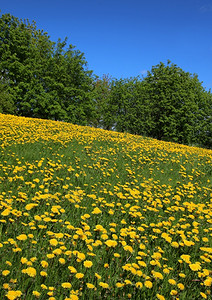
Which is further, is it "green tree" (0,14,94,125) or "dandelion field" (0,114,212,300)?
"green tree" (0,14,94,125)

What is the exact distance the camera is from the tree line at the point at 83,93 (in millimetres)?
26469

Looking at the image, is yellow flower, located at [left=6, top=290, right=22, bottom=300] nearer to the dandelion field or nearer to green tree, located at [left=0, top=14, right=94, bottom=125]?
the dandelion field

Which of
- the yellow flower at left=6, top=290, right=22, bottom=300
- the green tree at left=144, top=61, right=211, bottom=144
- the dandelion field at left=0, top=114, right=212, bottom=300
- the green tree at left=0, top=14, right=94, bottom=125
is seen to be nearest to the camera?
the yellow flower at left=6, top=290, right=22, bottom=300

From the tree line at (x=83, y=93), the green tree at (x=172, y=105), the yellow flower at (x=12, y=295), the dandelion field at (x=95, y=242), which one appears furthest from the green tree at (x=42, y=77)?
the yellow flower at (x=12, y=295)

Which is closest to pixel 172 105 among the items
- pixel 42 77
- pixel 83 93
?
pixel 83 93

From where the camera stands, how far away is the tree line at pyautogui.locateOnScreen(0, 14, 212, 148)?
26.5 metres

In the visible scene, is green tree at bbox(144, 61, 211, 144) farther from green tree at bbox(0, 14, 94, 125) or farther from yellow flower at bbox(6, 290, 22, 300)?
yellow flower at bbox(6, 290, 22, 300)

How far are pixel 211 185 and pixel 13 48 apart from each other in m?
28.4

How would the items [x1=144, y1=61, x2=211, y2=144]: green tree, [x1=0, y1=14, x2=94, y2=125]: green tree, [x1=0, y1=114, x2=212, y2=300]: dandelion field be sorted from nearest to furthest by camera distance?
[x1=0, y1=114, x2=212, y2=300]: dandelion field < [x1=0, y1=14, x2=94, y2=125]: green tree < [x1=144, y1=61, x2=211, y2=144]: green tree

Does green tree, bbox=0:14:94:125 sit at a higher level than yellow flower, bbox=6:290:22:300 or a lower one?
higher

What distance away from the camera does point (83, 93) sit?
29.8m

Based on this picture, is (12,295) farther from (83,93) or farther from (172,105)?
(172,105)

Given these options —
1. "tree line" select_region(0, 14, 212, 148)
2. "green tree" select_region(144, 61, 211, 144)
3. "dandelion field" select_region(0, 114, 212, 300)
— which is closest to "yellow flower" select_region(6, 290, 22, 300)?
"dandelion field" select_region(0, 114, 212, 300)

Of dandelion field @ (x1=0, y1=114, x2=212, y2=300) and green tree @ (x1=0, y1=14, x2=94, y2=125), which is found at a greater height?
green tree @ (x1=0, y1=14, x2=94, y2=125)
